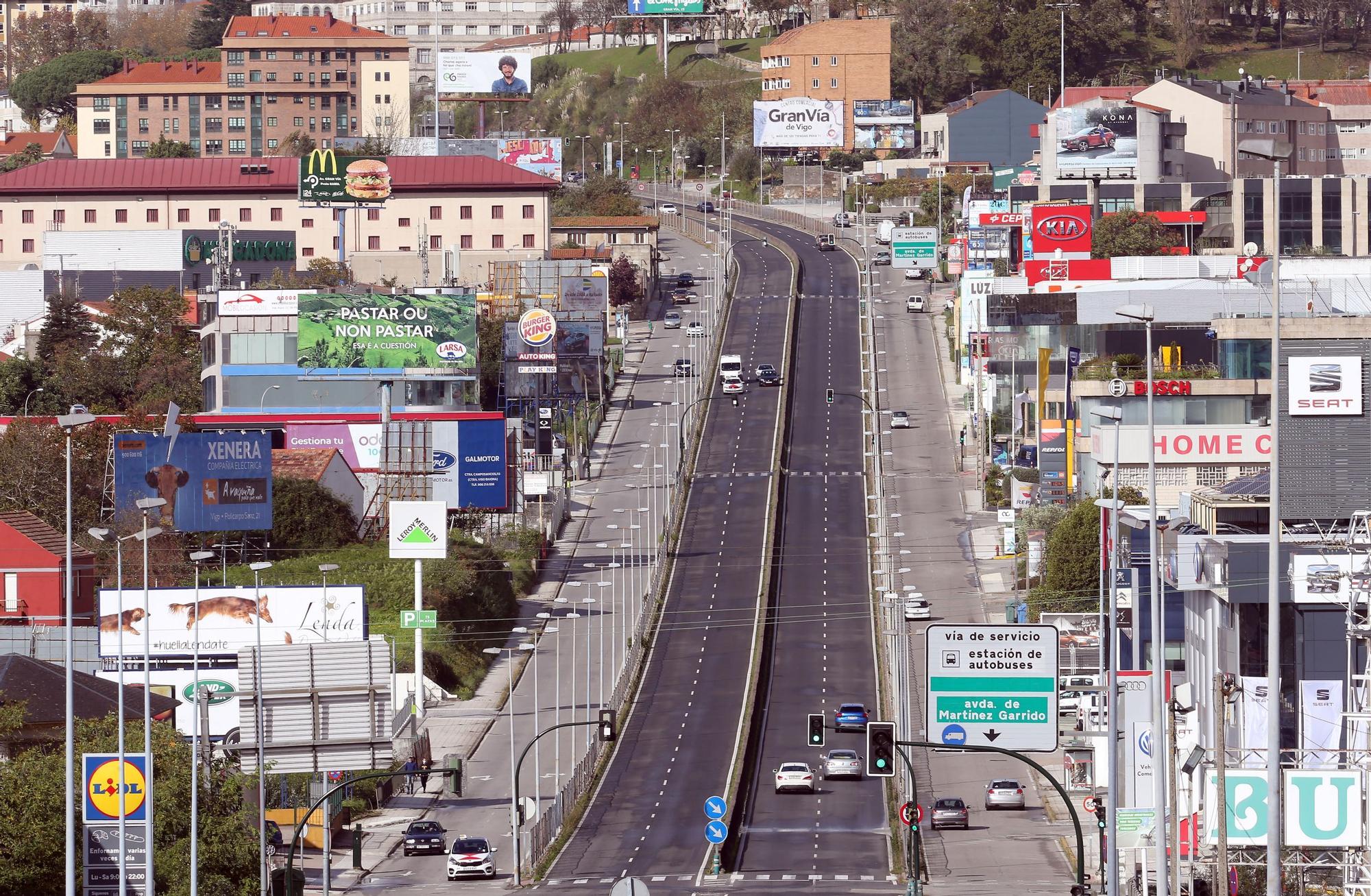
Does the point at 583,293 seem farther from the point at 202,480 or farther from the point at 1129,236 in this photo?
the point at 202,480

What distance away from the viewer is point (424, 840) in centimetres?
7862

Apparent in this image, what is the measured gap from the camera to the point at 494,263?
186 m

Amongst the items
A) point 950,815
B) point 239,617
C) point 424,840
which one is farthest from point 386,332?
point 950,815

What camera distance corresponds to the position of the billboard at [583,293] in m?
171

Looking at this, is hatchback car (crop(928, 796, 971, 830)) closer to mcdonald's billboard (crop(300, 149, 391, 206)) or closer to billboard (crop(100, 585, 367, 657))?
billboard (crop(100, 585, 367, 657))

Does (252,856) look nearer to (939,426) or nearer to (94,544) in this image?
(94,544)

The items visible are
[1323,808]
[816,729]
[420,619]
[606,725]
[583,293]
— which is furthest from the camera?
[583,293]

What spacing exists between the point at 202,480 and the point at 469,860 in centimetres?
4469

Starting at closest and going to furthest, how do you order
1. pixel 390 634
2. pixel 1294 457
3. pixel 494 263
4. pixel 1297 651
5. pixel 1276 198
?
1. pixel 1276 198
2. pixel 1297 651
3. pixel 1294 457
4. pixel 390 634
5. pixel 494 263

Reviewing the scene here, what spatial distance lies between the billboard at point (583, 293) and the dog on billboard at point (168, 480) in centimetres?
5904

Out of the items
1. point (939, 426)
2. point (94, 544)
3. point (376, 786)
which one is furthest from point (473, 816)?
point (939, 426)

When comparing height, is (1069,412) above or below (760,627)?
above

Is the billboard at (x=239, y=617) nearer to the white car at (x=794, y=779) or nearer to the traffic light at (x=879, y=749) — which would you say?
the white car at (x=794, y=779)

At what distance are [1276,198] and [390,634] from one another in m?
68.6
